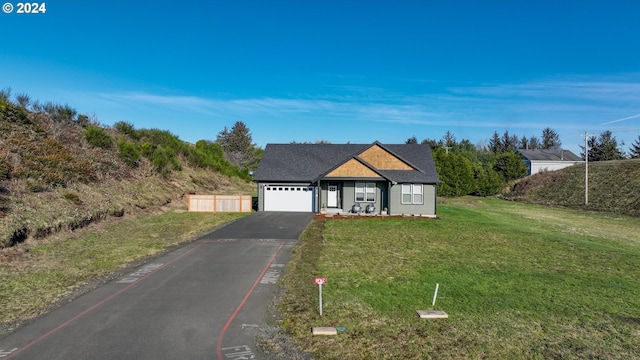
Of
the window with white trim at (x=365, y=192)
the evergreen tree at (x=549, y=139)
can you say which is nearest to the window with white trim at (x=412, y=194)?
the window with white trim at (x=365, y=192)

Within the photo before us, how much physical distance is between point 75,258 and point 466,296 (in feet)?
47.0

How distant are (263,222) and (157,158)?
731 inches

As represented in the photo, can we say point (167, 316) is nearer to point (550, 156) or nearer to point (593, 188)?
point (593, 188)

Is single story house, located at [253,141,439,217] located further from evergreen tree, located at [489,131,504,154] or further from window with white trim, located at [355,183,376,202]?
evergreen tree, located at [489,131,504,154]

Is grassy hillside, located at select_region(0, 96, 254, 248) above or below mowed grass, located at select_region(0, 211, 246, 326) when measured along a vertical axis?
above

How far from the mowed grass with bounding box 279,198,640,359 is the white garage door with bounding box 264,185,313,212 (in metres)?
9.63

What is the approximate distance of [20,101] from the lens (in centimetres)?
3017

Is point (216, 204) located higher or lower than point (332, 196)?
lower

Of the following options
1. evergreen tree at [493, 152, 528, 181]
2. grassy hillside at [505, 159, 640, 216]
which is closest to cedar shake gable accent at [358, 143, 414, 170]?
grassy hillside at [505, 159, 640, 216]

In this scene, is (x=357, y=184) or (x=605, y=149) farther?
(x=605, y=149)

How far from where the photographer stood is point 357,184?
93.3ft

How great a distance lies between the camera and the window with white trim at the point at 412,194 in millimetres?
28281

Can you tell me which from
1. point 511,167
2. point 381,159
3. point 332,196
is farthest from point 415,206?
point 511,167

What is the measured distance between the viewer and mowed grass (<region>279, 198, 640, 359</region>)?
7.45 m
